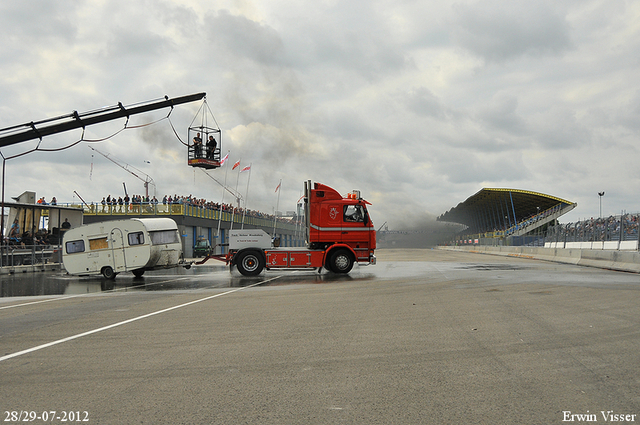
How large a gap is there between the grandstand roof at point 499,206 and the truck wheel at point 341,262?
5726 cm

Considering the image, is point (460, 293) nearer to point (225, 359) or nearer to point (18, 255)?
point (225, 359)

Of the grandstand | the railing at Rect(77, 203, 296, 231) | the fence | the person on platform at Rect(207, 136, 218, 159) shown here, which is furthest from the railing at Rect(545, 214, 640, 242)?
the fence

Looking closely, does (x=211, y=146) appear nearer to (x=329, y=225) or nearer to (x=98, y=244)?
(x=98, y=244)

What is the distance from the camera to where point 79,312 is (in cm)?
1076

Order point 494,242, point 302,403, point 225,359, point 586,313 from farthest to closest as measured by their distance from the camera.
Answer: point 494,242, point 586,313, point 225,359, point 302,403

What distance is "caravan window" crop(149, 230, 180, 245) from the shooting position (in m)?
20.9

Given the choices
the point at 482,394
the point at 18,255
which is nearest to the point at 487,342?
the point at 482,394

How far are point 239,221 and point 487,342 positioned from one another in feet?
183

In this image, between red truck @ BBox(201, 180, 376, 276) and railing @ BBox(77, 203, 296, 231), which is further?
railing @ BBox(77, 203, 296, 231)

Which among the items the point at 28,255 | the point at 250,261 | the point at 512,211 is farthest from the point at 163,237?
the point at 512,211

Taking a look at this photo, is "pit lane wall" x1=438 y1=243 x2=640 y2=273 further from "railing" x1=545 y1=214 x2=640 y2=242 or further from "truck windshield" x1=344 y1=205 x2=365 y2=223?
"truck windshield" x1=344 y1=205 x2=365 y2=223

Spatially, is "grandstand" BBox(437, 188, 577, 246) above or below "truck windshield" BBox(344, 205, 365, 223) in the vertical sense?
above

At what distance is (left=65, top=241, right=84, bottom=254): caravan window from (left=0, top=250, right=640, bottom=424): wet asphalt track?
9717 mm

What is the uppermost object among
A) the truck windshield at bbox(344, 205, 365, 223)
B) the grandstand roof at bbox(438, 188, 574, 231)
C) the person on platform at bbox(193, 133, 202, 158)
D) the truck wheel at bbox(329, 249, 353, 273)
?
the grandstand roof at bbox(438, 188, 574, 231)
